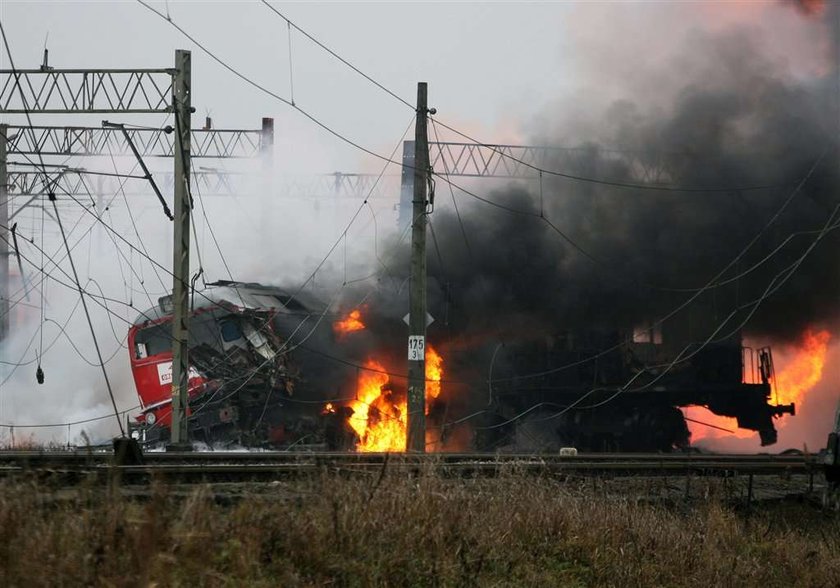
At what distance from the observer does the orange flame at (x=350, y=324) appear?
27.8m

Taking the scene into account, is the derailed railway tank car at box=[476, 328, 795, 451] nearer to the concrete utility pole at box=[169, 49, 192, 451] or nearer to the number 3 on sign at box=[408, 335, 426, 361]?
the number 3 on sign at box=[408, 335, 426, 361]

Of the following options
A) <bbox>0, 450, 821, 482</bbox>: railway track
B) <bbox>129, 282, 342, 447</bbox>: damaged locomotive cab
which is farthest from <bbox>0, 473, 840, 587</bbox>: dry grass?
<bbox>129, 282, 342, 447</bbox>: damaged locomotive cab

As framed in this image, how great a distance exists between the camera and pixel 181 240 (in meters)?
21.2

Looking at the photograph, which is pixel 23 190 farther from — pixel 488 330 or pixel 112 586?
pixel 112 586

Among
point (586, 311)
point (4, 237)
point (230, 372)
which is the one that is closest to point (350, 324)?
point (230, 372)

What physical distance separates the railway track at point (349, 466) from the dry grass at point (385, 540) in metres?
0.37

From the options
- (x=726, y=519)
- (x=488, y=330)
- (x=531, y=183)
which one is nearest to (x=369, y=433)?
(x=488, y=330)

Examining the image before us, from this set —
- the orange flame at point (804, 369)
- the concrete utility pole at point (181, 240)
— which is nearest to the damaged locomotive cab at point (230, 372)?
the concrete utility pole at point (181, 240)

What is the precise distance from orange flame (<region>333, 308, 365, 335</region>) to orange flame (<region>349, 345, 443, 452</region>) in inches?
39.7

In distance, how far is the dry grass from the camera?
5.98 m

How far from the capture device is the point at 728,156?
30.7 m

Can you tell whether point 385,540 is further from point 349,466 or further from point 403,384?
point 403,384

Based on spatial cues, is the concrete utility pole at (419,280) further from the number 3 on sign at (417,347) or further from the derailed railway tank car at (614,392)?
the derailed railway tank car at (614,392)

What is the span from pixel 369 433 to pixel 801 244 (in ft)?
44.8
